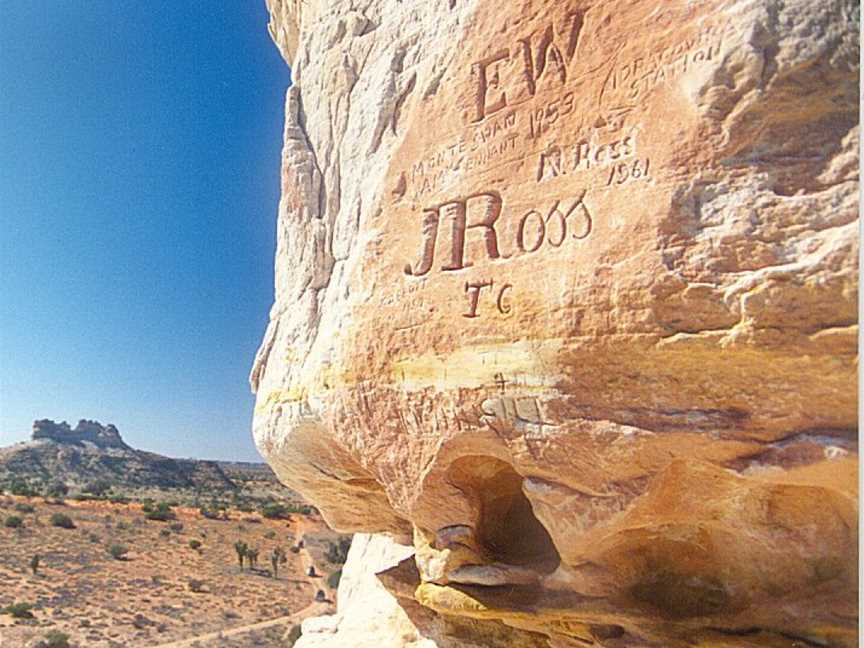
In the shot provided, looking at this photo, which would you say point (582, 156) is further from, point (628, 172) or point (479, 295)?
point (479, 295)

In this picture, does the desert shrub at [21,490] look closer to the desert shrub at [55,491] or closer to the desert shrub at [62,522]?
the desert shrub at [55,491]

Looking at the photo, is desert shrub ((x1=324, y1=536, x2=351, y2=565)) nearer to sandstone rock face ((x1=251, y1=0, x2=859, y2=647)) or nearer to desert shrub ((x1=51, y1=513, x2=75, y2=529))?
desert shrub ((x1=51, y1=513, x2=75, y2=529))

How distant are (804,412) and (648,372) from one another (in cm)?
60

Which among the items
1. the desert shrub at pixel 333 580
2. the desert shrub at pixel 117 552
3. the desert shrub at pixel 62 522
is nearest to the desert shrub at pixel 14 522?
the desert shrub at pixel 62 522

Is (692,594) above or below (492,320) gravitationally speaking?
below

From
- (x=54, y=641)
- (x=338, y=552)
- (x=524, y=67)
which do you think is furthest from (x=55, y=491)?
(x=524, y=67)

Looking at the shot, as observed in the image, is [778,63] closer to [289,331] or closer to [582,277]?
[582,277]

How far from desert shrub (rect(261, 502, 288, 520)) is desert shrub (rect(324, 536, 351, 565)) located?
5.15 m

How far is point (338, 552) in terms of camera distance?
26.3m

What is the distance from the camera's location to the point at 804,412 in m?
2.77

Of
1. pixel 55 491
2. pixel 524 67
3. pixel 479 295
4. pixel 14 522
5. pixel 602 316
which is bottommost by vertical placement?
pixel 14 522

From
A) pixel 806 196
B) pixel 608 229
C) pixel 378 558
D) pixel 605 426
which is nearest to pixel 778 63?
pixel 806 196

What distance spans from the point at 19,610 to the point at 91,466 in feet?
110

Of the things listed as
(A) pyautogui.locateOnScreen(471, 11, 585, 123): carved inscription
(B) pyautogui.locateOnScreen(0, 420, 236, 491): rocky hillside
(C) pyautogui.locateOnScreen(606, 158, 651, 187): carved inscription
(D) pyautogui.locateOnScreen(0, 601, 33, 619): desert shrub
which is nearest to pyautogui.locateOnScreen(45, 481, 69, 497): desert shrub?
(B) pyautogui.locateOnScreen(0, 420, 236, 491): rocky hillside
